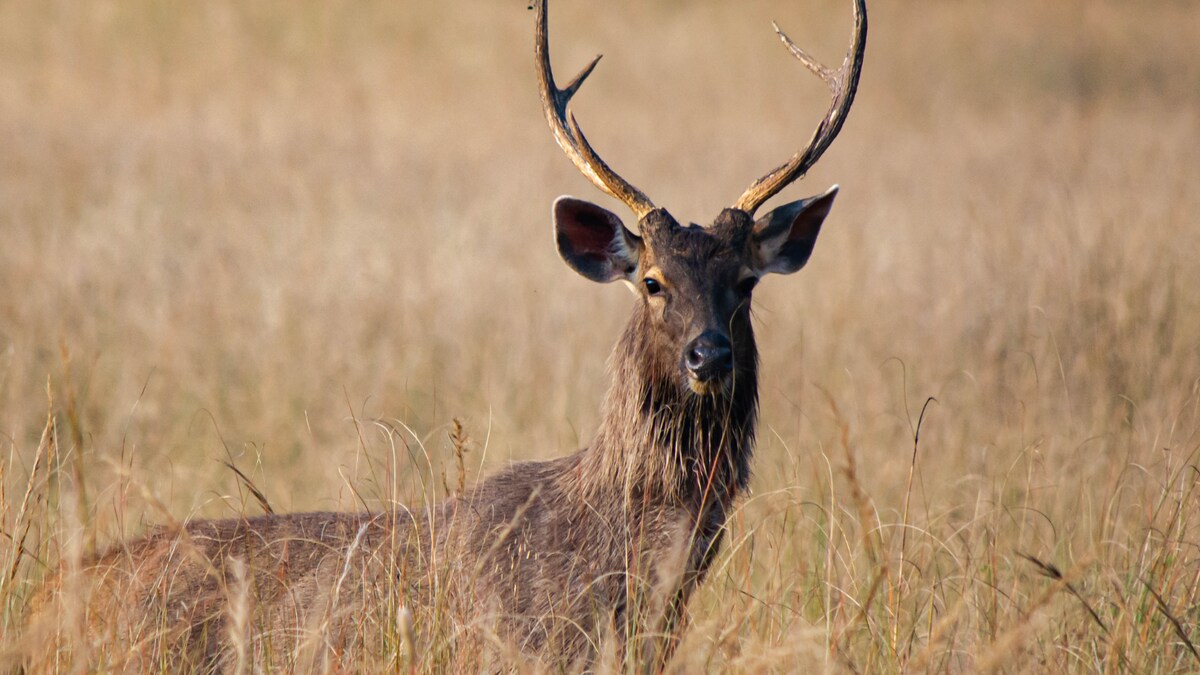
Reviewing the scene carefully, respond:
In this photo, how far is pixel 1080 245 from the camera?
10289mm

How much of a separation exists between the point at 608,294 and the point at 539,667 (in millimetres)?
8289

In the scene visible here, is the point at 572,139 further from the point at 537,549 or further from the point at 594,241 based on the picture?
the point at 537,549

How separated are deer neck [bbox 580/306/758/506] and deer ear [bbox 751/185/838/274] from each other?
410mm

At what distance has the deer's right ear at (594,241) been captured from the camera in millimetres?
4836

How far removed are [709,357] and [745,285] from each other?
0.55 m

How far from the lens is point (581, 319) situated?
10.8 meters

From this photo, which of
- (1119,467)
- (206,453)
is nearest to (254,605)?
(206,453)

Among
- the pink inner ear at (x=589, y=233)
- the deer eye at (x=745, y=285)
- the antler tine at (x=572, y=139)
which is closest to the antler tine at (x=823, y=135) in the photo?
the deer eye at (x=745, y=285)

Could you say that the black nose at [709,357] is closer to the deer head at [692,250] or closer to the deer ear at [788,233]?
the deer head at [692,250]

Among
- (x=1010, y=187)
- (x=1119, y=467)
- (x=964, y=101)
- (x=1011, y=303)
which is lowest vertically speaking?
(x=1119, y=467)

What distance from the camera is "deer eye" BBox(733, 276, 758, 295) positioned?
185 inches

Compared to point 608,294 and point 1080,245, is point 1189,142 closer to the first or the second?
point 1080,245

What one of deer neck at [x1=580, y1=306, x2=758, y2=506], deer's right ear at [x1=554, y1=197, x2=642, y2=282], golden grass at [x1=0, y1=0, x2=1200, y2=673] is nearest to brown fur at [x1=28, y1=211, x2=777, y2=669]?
deer neck at [x1=580, y1=306, x2=758, y2=506]

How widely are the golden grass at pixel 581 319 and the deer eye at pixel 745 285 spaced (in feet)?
0.65
